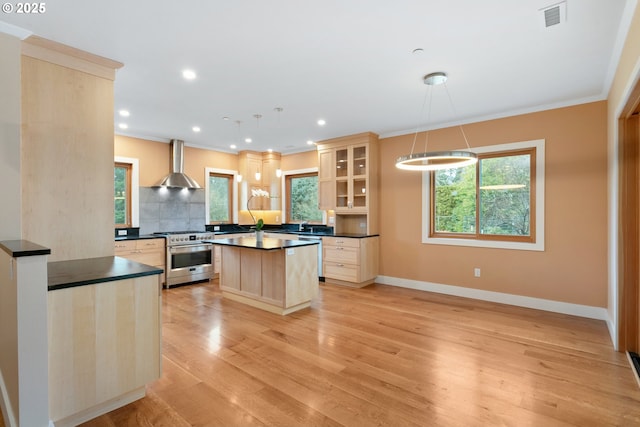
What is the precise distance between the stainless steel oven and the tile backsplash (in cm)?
42

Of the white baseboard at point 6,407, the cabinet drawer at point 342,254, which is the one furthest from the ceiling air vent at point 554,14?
the white baseboard at point 6,407

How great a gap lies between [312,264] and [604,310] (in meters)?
3.64

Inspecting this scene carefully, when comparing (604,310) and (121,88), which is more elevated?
(121,88)

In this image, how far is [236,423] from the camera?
6.29ft

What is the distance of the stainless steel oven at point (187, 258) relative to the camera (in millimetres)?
5336

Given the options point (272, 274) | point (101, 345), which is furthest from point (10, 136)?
point (272, 274)

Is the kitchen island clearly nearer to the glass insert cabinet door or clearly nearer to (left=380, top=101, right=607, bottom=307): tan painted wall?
the glass insert cabinet door

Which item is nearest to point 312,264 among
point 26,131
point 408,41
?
point 408,41

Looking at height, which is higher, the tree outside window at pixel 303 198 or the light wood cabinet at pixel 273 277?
the tree outside window at pixel 303 198

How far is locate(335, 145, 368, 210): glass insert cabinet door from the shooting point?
5703mm

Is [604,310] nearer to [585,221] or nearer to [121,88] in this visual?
[585,221]

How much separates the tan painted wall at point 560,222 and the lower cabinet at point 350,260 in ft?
3.87

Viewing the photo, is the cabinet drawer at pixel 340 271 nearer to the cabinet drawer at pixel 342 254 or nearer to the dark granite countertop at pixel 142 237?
the cabinet drawer at pixel 342 254

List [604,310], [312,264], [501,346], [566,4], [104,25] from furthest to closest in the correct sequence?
[312,264]
[604,310]
[501,346]
[104,25]
[566,4]
